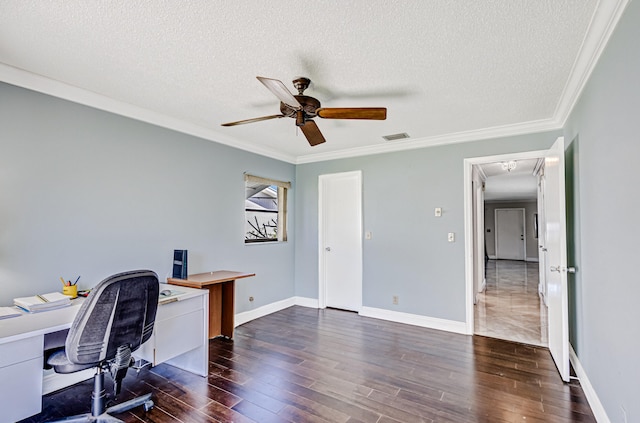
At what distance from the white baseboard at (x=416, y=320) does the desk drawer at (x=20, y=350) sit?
11.7ft

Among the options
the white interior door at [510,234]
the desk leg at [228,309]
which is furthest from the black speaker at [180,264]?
the white interior door at [510,234]

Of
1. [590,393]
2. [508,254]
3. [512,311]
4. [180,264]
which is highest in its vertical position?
[180,264]

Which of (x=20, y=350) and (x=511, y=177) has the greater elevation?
(x=511, y=177)

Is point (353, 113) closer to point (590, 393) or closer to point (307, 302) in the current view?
point (590, 393)

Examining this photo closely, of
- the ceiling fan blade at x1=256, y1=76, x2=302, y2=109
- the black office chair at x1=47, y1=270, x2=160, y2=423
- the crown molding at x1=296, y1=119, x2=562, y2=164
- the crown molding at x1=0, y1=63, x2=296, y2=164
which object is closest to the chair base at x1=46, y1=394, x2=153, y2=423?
the black office chair at x1=47, y1=270, x2=160, y2=423

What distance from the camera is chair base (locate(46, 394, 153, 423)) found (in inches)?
77.8

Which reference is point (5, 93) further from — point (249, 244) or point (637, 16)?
point (637, 16)

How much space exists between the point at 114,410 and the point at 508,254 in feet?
42.7

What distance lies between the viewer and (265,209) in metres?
4.77

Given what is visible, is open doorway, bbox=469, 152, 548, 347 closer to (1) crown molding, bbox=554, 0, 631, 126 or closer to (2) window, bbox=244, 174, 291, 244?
(1) crown molding, bbox=554, 0, 631, 126

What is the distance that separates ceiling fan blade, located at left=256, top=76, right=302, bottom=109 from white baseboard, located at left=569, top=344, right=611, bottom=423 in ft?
9.00

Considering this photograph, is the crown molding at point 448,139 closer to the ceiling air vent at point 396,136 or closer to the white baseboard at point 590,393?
the ceiling air vent at point 396,136

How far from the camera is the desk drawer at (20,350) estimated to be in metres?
1.65

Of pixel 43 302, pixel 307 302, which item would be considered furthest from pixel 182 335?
pixel 307 302
